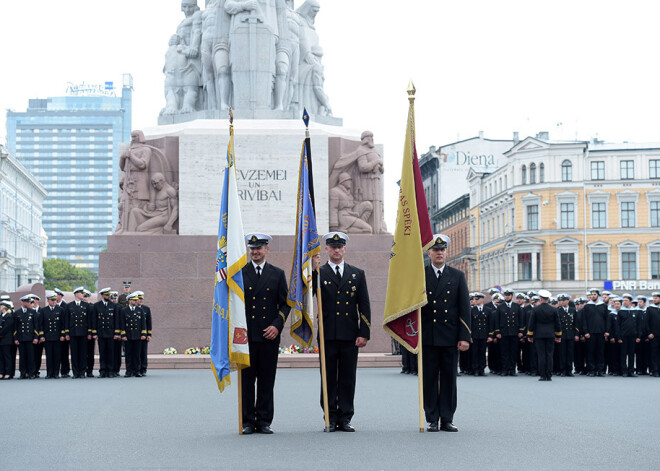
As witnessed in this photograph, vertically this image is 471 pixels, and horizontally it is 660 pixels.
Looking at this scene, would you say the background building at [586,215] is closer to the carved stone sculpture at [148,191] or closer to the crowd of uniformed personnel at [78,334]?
the carved stone sculpture at [148,191]

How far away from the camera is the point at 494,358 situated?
22.1 metres

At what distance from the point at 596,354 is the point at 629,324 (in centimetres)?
88

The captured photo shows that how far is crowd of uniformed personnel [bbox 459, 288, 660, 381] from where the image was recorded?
21.4 metres

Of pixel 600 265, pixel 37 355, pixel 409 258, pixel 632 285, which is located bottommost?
pixel 37 355

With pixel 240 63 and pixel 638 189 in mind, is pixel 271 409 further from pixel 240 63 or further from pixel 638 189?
pixel 638 189

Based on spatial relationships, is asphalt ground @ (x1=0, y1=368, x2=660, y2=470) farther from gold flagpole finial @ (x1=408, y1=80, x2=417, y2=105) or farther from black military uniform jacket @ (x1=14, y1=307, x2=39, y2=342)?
black military uniform jacket @ (x1=14, y1=307, x2=39, y2=342)

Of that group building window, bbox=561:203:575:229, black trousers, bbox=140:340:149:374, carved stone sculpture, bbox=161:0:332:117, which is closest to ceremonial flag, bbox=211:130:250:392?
black trousers, bbox=140:340:149:374

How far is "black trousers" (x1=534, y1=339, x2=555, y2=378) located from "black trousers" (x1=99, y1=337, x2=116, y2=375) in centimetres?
758

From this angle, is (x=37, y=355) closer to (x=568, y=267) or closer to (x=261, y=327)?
(x=261, y=327)

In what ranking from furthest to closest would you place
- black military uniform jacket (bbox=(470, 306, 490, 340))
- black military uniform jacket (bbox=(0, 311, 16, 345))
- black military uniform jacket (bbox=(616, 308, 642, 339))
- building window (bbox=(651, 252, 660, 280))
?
building window (bbox=(651, 252, 660, 280)), black military uniform jacket (bbox=(616, 308, 642, 339)), black military uniform jacket (bbox=(470, 306, 490, 340)), black military uniform jacket (bbox=(0, 311, 16, 345))

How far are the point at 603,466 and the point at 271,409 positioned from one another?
3.48m

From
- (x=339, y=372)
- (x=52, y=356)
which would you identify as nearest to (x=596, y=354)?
(x=52, y=356)

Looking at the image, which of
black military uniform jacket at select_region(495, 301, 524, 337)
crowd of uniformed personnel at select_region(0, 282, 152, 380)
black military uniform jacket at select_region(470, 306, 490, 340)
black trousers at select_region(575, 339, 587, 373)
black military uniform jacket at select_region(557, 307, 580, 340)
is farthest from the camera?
black trousers at select_region(575, 339, 587, 373)

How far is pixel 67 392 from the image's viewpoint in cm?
1557
